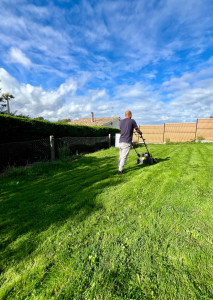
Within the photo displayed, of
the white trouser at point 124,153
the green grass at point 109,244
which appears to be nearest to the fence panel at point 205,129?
the white trouser at point 124,153

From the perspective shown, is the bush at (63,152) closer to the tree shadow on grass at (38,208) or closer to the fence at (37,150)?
the fence at (37,150)

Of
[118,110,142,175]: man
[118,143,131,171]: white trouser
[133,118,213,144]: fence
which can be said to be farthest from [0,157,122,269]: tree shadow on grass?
[133,118,213,144]: fence

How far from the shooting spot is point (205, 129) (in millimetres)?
17469

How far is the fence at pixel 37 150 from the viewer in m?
5.45

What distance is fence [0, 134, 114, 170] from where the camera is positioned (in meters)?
5.45

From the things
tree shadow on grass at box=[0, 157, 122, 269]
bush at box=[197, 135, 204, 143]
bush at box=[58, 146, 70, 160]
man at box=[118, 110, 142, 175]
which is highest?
man at box=[118, 110, 142, 175]

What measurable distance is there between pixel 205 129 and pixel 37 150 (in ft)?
63.6

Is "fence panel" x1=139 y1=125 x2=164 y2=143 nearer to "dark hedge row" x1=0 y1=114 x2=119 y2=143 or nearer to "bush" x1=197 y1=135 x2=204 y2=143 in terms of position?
"bush" x1=197 y1=135 x2=204 y2=143

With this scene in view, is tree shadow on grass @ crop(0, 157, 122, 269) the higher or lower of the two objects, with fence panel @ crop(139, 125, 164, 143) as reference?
lower

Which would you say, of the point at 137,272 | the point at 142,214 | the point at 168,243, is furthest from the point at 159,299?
the point at 142,214

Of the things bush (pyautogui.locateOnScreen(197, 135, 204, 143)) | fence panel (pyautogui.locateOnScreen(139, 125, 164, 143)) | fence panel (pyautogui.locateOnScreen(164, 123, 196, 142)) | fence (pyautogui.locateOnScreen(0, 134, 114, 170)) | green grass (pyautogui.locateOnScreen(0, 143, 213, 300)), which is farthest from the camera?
fence panel (pyautogui.locateOnScreen(139, 125, 164, 143))

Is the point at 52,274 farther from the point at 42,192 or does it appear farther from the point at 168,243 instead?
the point at 42,192

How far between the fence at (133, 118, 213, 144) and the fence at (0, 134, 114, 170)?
1056cm

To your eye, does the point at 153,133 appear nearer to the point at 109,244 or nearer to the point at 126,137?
the point at 126,137
